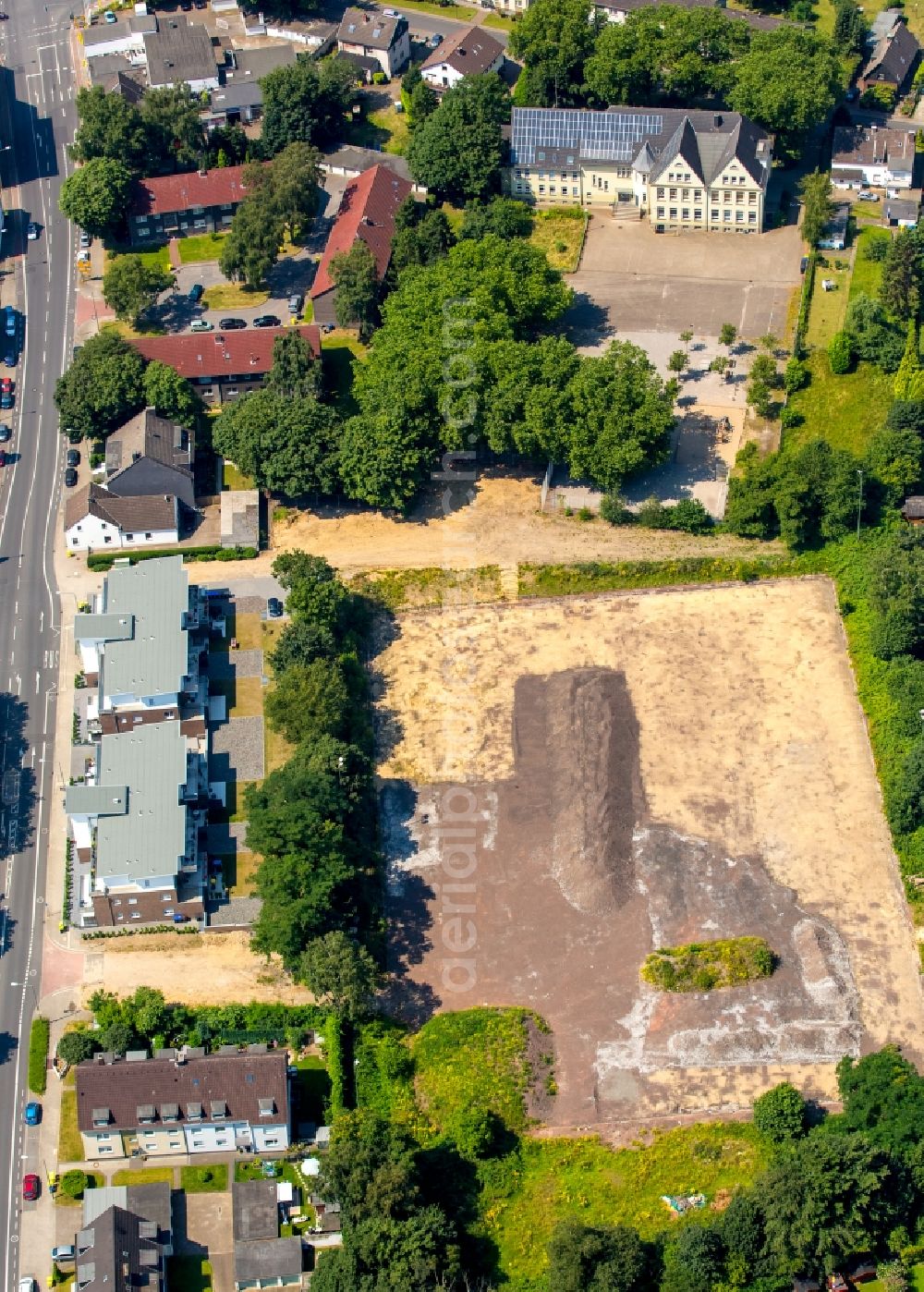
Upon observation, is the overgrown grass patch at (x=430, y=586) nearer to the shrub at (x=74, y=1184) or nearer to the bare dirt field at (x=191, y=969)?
the bare dirt field at (x=191, y=969)

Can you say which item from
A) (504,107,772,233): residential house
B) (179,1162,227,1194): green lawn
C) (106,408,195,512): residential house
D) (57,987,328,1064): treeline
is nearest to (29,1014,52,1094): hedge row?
(57,987,328,1064): treeline

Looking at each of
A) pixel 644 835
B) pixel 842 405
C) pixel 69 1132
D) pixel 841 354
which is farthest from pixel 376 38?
pixel 69 1132

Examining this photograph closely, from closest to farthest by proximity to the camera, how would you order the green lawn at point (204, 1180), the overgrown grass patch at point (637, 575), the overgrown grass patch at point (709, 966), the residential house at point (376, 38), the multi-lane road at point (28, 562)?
the green lawn at point (204, 1180) < the multi-lane road at point (28, 562) < the overgrown grass patch at point (709, 966) < the overgrown grass patch at point (637, 575) < the residential house at point (376, 38)

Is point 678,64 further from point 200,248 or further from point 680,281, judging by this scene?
point 200,248

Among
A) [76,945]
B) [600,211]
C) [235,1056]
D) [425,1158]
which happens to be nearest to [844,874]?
[425,1158]

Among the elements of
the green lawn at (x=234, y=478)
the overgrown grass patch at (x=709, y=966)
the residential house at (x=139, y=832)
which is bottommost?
the overgrown grass patch at (x=709, y=966)

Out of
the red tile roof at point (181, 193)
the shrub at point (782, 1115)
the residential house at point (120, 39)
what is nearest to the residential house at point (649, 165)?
the red tile roof at point (181, 193)
